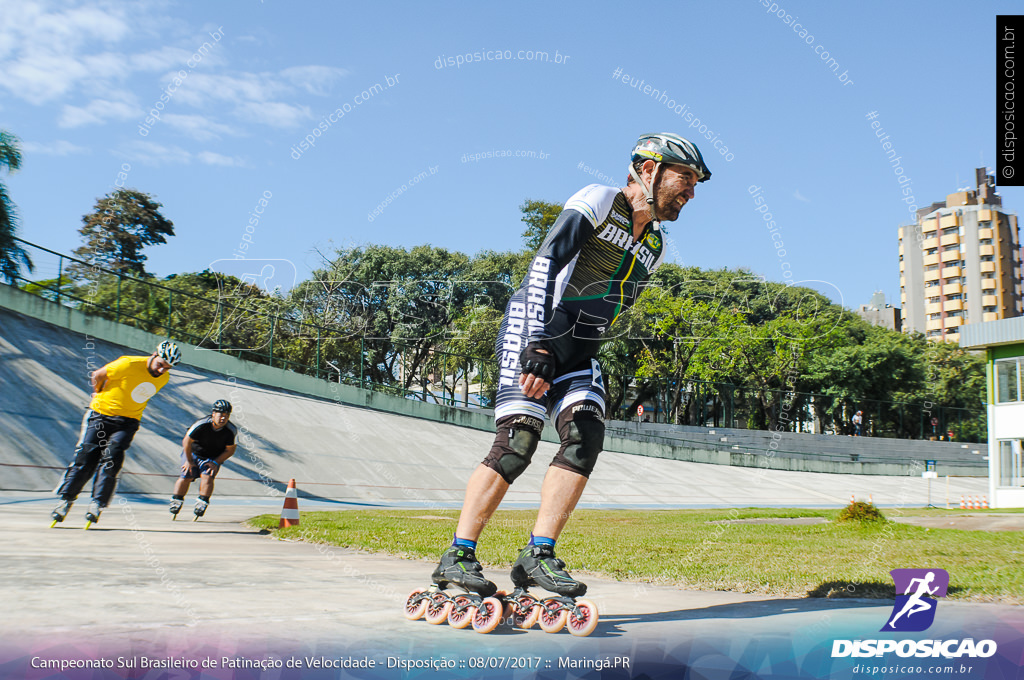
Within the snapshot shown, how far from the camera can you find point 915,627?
2.82 m

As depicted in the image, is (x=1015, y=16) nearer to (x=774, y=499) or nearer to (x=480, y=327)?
(x=774, y=499)

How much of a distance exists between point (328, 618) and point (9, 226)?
22771 mm

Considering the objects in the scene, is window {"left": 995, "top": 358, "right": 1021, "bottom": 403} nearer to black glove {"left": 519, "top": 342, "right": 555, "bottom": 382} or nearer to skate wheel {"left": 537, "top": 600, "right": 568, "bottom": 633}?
black glove {"left": 519, "top": 342, "right": 555, "bottom": 382}

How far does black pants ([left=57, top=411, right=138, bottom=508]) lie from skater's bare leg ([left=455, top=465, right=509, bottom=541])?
5498 mm

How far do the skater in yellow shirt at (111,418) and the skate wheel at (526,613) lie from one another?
579 centimetres

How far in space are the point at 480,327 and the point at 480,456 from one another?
12869 mm

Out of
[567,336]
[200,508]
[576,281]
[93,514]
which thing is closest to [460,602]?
[567,336]

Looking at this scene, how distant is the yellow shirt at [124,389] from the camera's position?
7.39m

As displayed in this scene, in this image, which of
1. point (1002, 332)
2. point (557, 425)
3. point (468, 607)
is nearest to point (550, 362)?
point (557, 425)

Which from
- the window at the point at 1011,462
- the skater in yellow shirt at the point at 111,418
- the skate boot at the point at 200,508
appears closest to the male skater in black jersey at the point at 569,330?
the skater in yellow shirt at the point at 111,418

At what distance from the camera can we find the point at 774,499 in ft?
93.9

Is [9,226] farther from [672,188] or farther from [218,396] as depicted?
[672,188]
